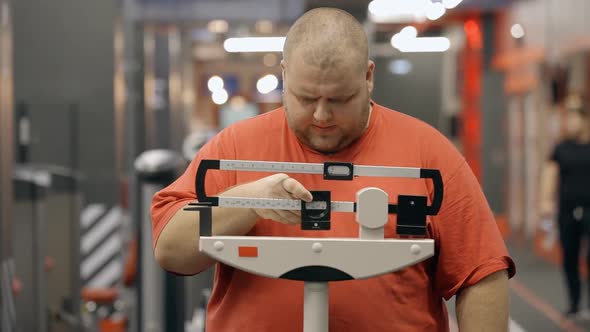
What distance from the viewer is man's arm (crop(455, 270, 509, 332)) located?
188 centimetres

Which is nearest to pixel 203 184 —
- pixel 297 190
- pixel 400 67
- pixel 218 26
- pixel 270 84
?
pixel 297 190

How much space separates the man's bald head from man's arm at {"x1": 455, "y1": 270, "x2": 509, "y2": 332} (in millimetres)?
515

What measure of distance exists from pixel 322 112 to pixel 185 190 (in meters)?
0.34

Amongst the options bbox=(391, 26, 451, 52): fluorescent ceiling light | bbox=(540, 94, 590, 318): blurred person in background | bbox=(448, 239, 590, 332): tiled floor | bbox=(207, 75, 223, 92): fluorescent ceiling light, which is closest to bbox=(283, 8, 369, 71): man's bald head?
bbox=(448, 239, 590, 332): tiled floor

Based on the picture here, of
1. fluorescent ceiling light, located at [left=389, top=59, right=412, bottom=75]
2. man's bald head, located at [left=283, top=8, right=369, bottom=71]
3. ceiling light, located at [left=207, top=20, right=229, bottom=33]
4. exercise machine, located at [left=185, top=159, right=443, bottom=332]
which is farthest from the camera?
ceiling light, located at [left=207, top=20, right=229, bottom=33]

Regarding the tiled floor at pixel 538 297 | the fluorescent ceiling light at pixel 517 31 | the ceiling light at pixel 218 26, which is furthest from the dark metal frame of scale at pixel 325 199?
the fluorescent ceiling light at pixel 517 31

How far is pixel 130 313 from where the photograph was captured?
6.26 metres

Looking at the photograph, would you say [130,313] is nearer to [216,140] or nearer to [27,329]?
[27,329]

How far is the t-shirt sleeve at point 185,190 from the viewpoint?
1863 millimetres

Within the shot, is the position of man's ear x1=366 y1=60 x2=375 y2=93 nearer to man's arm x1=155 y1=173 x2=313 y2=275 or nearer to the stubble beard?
the stubble beard

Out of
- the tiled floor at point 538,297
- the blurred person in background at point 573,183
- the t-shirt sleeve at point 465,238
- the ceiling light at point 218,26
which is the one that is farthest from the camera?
the ceiling light at point 218,26

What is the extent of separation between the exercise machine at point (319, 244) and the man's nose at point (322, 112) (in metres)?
0.16

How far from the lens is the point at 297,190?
1.61 metres

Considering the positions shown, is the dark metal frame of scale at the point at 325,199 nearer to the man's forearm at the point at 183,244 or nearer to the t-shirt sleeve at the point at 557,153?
the man's forearm at the point at 183,244
